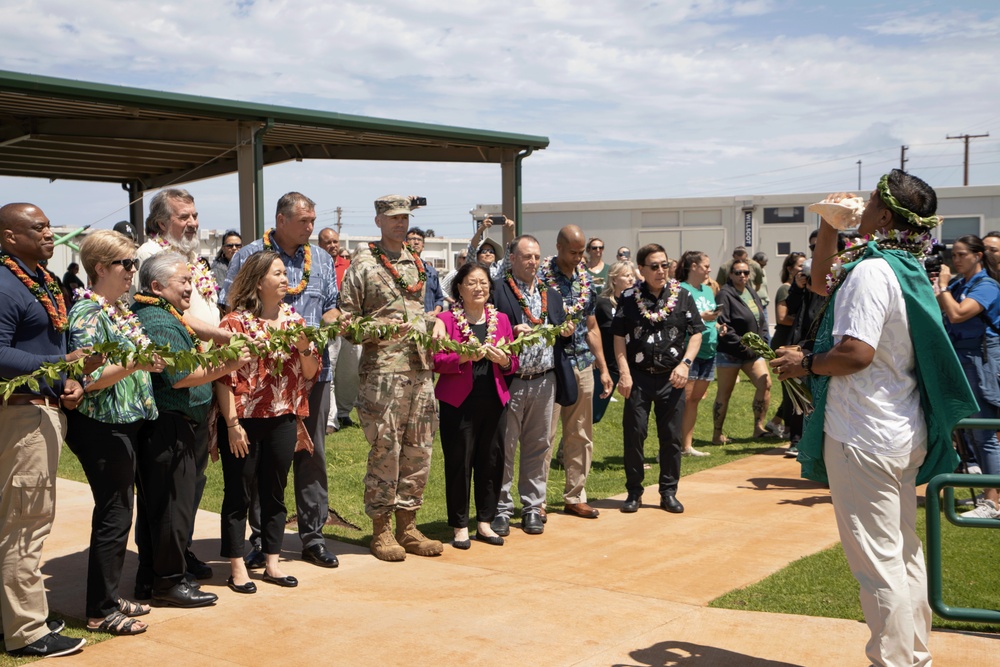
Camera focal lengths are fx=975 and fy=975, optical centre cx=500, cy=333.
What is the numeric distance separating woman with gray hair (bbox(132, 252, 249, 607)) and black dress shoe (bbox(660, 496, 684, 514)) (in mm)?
4002

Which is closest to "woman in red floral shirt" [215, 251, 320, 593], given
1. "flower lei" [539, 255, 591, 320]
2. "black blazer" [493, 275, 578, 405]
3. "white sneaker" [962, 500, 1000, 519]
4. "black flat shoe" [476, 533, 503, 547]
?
"black flat shoe" [476, 533, 503, 547]

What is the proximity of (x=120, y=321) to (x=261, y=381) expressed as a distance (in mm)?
1040

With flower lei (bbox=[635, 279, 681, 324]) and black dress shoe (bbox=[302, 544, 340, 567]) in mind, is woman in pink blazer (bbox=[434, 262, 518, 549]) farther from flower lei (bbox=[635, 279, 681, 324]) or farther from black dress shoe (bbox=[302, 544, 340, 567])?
flower lei (bbox=[635, 279, 681, 324])

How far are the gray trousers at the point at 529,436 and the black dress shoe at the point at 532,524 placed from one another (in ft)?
0.16

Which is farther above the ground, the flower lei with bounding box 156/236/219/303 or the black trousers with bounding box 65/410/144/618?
the flower lei with bounding box 156/236/219/303

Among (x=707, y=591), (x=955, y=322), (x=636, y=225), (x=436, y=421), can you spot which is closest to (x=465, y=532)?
(x=436, y=421)

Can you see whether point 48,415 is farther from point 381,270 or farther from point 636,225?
point 636,225

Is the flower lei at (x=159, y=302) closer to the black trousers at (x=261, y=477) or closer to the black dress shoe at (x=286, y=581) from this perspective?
the black trousers at (x=261, y=477)

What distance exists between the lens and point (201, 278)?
19.4 feet

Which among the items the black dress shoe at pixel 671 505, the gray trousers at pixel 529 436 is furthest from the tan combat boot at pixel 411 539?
the black dress shoe at pixel 671 505

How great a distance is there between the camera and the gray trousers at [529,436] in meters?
7.50

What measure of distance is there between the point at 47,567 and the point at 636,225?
21.6m

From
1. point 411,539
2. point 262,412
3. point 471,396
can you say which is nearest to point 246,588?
point 262,412

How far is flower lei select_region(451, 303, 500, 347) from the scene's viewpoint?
22.7ft
